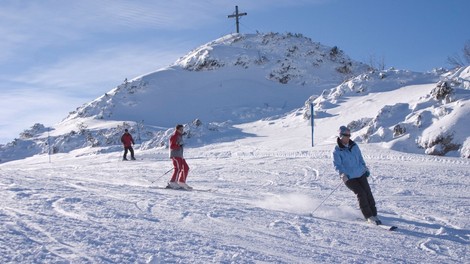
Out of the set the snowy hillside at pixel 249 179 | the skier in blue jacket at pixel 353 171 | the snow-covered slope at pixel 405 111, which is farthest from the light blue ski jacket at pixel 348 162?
the snow-covered slope at pixel 405 111

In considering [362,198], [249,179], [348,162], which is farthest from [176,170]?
[362,198]

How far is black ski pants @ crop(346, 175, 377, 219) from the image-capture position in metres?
7.45

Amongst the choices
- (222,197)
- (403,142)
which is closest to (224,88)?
(403,142)

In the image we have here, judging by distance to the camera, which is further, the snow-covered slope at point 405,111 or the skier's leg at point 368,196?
the snow-covered slope at point 405,111

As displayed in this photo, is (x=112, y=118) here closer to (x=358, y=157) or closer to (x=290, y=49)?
(x=290, y=49)

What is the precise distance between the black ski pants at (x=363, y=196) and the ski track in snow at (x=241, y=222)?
243 millimetres

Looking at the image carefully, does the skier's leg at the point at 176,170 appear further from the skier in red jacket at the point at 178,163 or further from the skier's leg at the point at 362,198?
the skier's leg at the point at 362,198

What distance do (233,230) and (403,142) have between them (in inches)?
535

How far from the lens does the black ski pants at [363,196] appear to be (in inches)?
293

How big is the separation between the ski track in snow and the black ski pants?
0.80 feet

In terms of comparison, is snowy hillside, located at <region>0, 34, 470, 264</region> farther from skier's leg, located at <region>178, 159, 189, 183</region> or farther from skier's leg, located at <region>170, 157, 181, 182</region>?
skier's leg, located at <region>178, 159, 189, 183</region>

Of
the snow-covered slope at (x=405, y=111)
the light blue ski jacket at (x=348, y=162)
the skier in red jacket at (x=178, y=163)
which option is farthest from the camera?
the snow-covered slope at (x=405, y=111)

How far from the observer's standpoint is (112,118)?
123ft

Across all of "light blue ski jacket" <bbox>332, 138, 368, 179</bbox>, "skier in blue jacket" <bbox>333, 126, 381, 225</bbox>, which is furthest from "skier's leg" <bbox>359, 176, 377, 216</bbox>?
"light blue ski jacket" <bbox>332, 138, 368, 179</bbox>
